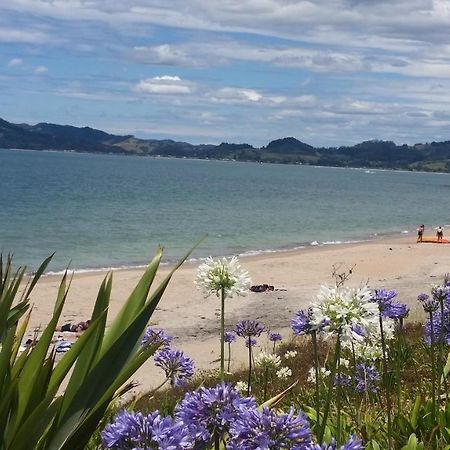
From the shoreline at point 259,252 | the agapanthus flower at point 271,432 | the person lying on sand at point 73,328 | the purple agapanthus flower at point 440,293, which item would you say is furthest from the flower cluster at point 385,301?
the shoreline at point 259,252

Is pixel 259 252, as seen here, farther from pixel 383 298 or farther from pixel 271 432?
pixel 271 432

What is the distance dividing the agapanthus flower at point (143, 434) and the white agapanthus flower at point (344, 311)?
3.21 ft

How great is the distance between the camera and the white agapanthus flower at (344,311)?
2.80 m

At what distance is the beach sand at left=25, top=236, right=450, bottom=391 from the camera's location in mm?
17703

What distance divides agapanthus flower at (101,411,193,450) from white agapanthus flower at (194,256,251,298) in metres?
1.85

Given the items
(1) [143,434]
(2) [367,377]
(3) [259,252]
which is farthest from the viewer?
(3) [259,252]

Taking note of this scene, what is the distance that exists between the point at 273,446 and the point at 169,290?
23.8 meters

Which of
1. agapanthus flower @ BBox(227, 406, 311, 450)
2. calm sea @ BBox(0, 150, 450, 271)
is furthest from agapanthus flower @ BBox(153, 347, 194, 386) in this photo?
calm sea @ BBox(0, 150, 450, 271)

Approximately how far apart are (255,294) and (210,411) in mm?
22746

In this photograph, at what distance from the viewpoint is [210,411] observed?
2.21 metres

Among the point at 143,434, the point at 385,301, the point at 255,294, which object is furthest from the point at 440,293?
the point at 255,294

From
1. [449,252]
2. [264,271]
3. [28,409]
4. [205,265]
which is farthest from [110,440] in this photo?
[449,252]

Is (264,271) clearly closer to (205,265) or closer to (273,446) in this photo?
(205,265)

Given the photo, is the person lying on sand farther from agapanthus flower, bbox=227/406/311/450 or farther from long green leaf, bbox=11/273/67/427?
agapanthus flower, bbox=227/406/311/450
